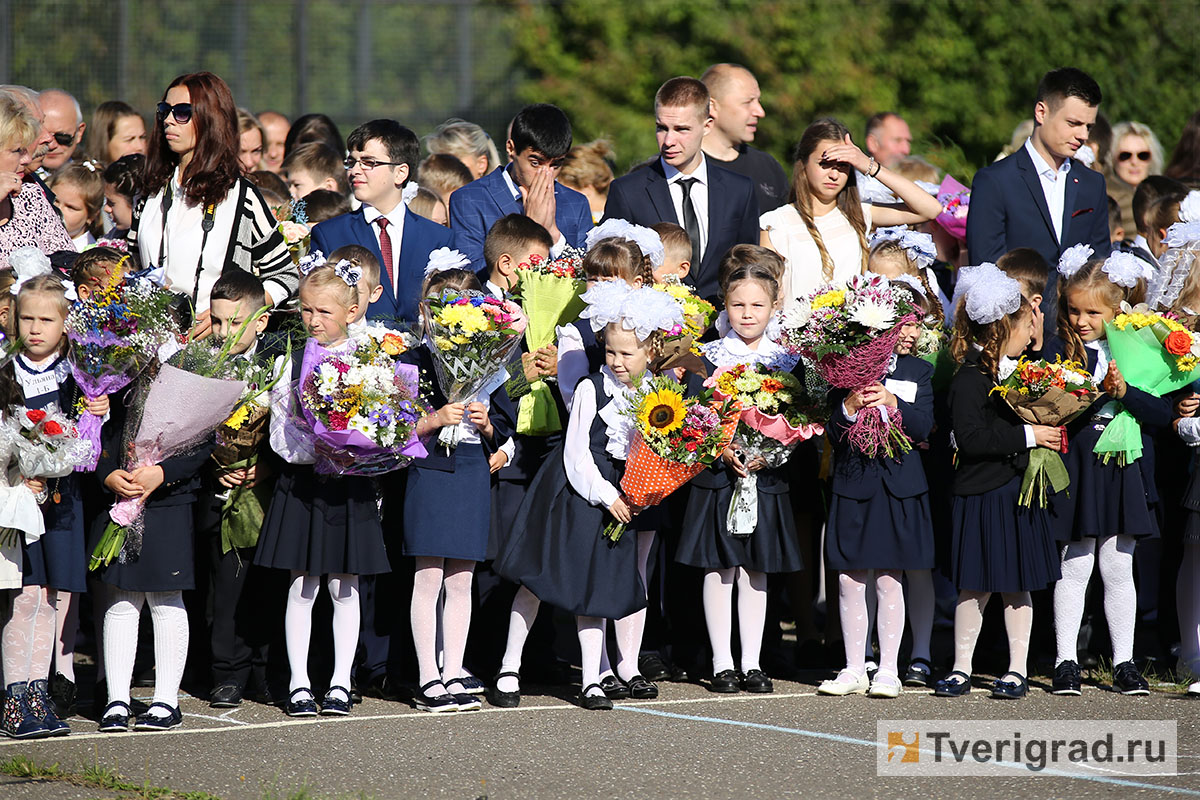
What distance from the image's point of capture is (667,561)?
7.46m

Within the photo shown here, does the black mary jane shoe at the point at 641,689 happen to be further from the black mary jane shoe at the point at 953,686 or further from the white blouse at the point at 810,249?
the white blouse at the point at 810,249

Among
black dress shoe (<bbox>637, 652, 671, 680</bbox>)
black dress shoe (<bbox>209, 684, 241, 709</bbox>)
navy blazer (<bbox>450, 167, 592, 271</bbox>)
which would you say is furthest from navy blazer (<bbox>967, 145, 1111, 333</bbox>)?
black dress shoe (<bbox>209, 684, 241, 709</bbox>)

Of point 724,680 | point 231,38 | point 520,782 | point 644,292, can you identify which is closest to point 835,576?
point 724,680

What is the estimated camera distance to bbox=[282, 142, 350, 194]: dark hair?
8664 mm

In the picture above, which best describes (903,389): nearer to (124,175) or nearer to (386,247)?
(386,247)

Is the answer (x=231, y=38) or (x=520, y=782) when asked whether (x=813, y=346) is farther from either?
(x=231, y=38)

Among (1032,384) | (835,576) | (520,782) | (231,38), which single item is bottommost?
(520,782)

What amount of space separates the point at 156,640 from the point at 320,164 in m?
3.42

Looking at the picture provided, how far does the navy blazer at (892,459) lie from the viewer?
6.64 metres

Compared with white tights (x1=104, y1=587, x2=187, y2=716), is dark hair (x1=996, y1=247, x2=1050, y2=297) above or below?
above

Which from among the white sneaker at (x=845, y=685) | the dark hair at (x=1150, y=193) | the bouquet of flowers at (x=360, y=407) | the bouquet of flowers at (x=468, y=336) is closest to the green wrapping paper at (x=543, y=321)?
the bouquet of flowers at (x=468, y=336)

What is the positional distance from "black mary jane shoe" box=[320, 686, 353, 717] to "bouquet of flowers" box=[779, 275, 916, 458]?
8.10 ft

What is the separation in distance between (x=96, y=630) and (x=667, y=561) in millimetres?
2794

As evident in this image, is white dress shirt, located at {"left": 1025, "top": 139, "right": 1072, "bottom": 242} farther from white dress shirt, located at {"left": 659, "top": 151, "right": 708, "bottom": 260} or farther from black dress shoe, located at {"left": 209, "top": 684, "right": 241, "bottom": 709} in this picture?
black dress shoe, located at {"left": 209, "top": 684, "right": 241, "bottom": 709}
